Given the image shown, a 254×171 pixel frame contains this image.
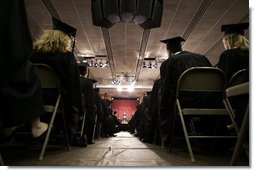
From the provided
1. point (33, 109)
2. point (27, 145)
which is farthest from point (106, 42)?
point (33, 109)

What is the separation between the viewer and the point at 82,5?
17.3 ft

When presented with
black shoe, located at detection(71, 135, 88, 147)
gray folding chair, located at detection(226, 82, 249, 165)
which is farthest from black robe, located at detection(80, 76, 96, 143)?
gray folding chair, located at detection(226, 82, 249, 165)

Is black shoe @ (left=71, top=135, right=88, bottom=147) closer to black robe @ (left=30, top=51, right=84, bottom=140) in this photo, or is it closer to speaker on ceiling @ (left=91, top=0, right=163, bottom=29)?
black robe @ (left=30, top=51, right=84, bottom=140)

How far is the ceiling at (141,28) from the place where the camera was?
531 centimetres

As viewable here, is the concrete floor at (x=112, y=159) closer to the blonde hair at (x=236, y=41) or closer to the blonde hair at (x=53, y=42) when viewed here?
the blonde hair at (x=53, y=42)

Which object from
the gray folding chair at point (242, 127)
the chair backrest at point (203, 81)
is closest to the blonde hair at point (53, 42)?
the chair backrest at point (203, 81)

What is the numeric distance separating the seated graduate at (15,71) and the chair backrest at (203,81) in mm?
1271

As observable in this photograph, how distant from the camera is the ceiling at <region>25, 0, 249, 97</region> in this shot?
5312mm

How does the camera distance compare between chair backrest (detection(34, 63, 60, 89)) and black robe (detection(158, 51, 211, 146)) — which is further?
black robe (detection(158, 51, 211, 146))

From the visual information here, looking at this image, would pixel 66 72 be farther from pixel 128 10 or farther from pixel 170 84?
pixel 128 10

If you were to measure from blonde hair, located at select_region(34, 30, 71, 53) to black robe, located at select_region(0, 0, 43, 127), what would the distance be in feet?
3.29

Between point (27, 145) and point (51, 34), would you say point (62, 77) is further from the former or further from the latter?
point (27, 145)

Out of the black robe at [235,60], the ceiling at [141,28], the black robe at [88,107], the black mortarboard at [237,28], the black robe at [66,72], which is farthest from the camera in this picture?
the ceiling at [141,28]

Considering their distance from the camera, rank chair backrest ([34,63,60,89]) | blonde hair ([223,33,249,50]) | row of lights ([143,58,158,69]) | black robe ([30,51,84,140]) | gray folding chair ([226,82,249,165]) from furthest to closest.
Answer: row of lights ([143,58,158,69]), blonde hair ([223,33,249,50]), black robe ([30,51,84,140]), chair backrest ([34,63,60,89]), gray folding chair ([226,82,249,165])
